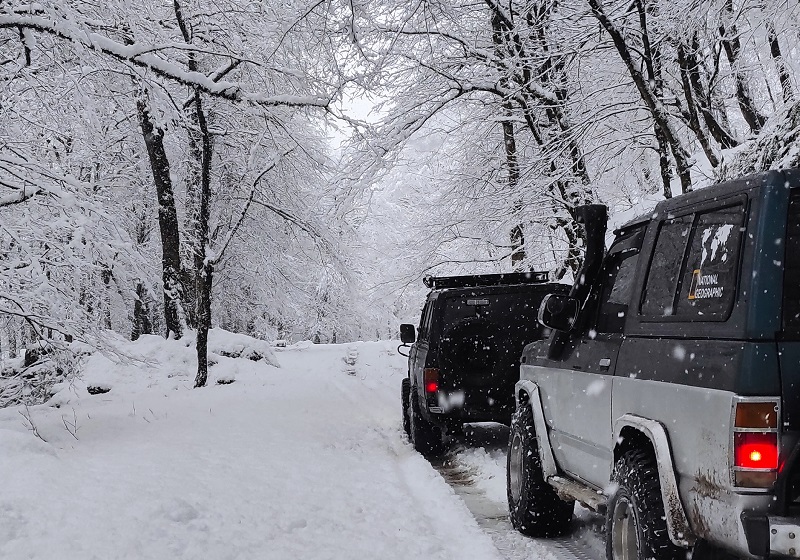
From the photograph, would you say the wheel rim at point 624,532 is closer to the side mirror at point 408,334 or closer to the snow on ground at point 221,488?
the snow on ground at point 221,488

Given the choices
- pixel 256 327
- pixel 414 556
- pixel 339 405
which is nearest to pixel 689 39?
pixel 414 556

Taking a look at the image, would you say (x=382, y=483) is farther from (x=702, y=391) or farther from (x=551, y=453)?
(x=702, y=391)

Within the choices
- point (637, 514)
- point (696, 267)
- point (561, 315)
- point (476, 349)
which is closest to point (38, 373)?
point (476, 349)

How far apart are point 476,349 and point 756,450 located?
5.89 meters

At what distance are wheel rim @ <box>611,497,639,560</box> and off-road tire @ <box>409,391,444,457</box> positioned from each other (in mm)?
5556

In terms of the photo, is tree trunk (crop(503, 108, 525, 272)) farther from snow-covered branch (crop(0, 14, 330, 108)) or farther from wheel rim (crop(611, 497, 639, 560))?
wheel rim (crop(611, 497, 639, 560))

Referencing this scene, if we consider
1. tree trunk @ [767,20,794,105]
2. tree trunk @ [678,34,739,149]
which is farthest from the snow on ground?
tree trunk @ [767,20,794,105]

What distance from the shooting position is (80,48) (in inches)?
283

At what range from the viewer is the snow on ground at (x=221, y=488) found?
5.04m

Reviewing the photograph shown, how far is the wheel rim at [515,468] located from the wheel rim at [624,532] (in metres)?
2.01

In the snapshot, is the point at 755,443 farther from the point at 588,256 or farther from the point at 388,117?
the point at 388,117

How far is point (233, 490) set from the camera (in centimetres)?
657

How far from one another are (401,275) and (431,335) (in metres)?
8.17

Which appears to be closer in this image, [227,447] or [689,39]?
[227,447]
